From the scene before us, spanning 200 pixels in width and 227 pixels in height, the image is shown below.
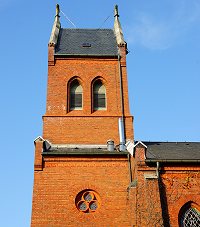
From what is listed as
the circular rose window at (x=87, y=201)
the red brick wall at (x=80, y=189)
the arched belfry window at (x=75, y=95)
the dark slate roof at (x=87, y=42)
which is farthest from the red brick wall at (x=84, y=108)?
the circular rose window at (x=87, y=201)

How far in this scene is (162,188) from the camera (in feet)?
54.6

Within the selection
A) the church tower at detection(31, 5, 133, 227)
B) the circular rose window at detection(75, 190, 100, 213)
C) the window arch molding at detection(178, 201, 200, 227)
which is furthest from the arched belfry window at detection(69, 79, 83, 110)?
the window arch molding at detection(178, 201, 200, 227)

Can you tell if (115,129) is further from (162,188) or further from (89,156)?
(162,188)

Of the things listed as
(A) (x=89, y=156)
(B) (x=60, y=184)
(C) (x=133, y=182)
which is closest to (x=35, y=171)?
(B) (x=60, y=184)

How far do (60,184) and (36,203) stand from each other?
1341 mm

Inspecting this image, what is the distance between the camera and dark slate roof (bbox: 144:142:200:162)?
1730 cm

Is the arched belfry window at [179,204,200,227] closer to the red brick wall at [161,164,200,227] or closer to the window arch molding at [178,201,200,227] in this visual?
the window arch molding at [178,201,200,227]

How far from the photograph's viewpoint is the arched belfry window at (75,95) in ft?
71.1

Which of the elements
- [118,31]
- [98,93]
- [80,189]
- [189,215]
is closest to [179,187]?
[189,215]

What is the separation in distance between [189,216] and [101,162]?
4.49 metres

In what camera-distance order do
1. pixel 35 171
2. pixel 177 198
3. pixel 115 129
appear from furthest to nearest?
1. pixel 115 129
2. pixel 35 171
3. pixel 177 198

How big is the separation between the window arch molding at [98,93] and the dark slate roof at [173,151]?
333 cm

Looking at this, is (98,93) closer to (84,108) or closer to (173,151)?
(84,108)

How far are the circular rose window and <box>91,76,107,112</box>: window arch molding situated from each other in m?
5.48
